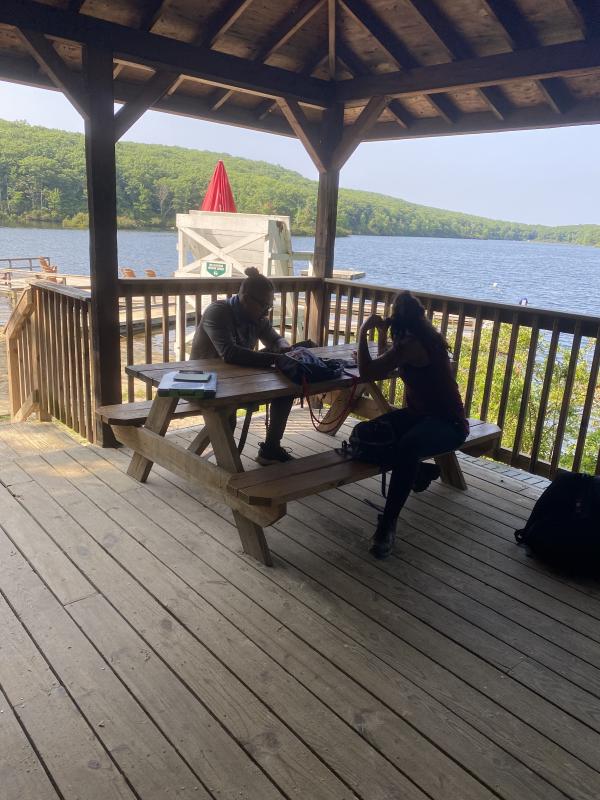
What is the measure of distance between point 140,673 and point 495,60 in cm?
411

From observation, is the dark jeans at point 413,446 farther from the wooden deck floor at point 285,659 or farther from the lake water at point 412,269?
the lake water at point 412,269

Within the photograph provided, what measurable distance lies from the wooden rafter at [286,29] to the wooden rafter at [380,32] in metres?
0.22

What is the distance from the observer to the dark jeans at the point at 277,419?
12.2ft

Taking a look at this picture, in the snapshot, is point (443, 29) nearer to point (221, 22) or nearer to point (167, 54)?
point (221, 22)

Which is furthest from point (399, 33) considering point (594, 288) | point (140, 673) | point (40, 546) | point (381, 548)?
point (594, 288)

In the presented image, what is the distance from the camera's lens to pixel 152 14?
3.70 m

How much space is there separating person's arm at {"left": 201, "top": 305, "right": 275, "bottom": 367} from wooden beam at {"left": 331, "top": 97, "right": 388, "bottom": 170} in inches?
96.2

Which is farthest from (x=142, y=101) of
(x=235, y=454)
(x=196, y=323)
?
(x=235, y=454)

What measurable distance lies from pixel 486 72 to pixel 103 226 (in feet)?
8.92

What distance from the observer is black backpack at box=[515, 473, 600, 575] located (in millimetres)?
2723

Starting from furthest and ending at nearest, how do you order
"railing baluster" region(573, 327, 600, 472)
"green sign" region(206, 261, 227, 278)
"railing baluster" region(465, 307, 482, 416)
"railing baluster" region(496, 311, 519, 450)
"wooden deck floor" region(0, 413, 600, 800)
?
1. "green sign" region(206, 261, 227, 278)
2. "railing baluster" region(465, 307, 482, 416)
3. "railing baluster" region(496, 311, 519, 450)
4. "railing baluster" region(573, 327, 600, 472)
5. "wooden deck floor" region(0, 413, 600, 800)

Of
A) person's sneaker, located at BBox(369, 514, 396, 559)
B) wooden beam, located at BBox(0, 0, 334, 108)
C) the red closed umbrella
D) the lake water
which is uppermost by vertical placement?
wooden beam, located at BBox(0, 0, 334, 108)

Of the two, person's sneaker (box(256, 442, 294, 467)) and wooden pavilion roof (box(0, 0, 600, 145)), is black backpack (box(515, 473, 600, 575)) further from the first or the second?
wooden pavilion roof (box(0, 0, 600, 145))

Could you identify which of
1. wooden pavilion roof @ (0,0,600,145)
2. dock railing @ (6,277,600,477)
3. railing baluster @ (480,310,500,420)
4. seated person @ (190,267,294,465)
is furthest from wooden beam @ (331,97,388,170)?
seated person @ (190,267,294,465)
